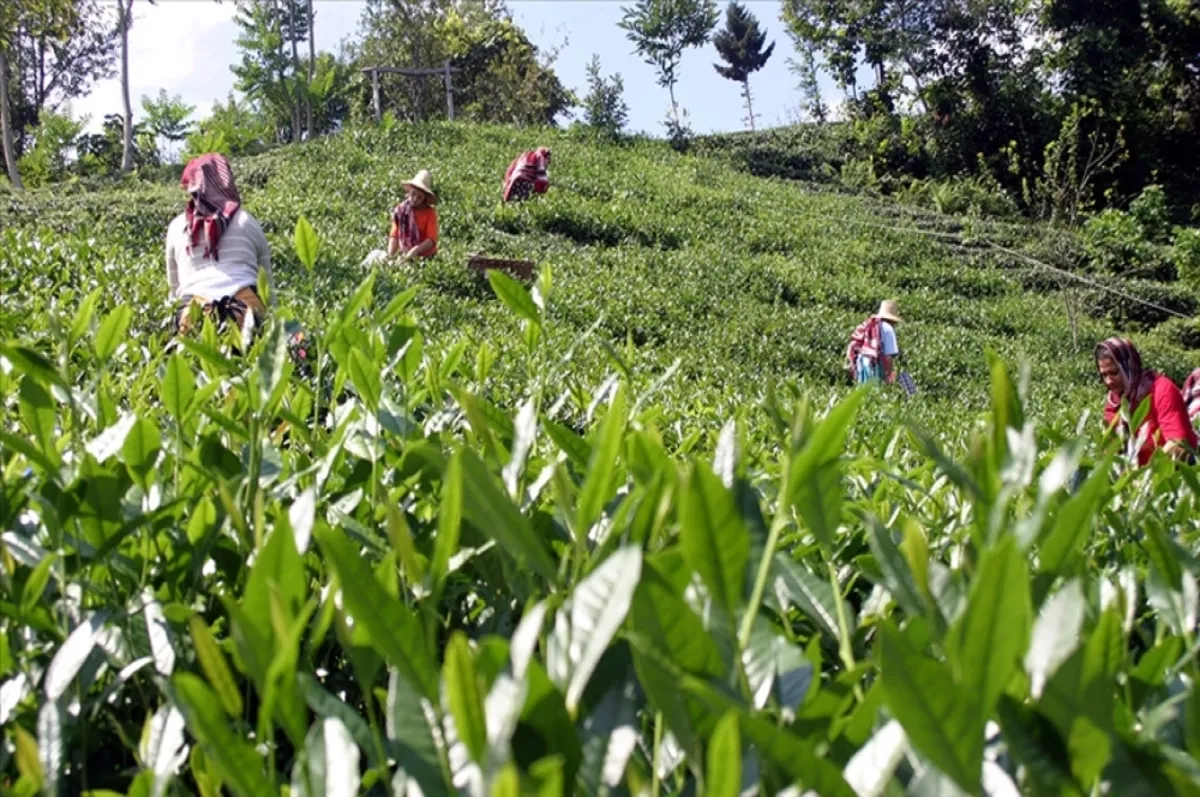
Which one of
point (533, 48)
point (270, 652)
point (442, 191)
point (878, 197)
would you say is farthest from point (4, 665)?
point (533, 48)

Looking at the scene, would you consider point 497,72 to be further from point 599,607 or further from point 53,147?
point 599,607

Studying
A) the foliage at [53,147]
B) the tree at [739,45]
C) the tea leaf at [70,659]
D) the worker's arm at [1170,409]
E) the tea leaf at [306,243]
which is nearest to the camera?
the tea leaf at [70,659]

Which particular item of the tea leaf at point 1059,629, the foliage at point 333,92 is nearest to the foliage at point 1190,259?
the tea leaf at point 1059,629

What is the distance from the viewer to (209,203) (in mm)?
5465

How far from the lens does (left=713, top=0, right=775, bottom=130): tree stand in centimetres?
5588

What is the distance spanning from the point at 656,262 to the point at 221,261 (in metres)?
10.4

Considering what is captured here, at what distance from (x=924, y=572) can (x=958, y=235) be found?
24.2 metres

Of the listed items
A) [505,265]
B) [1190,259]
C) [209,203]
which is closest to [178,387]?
[209,203]

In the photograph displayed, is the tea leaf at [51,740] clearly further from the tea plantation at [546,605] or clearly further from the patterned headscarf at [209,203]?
the patterned headscarf at [209,203]

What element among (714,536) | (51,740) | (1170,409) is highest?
(714,536)

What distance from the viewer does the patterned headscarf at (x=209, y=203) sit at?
17.4ft

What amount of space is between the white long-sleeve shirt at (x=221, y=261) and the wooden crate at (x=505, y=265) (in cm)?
524

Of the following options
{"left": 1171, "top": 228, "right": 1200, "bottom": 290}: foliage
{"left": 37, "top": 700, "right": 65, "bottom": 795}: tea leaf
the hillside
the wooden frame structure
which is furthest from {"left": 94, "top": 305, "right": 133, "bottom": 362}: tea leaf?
the wooden frame structure

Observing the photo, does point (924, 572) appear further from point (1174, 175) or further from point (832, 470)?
point (1174, 175)
